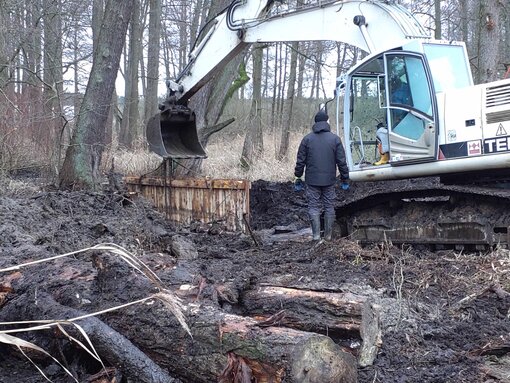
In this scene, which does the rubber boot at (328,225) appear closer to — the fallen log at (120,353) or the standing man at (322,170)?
the standing man at (322,170)

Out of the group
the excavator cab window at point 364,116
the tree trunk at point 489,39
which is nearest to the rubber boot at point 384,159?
the excavator cab window at point 364,116

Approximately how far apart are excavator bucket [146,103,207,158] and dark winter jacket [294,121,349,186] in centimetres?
225

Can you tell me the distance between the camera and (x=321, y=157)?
888cm

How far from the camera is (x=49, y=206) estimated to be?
8805mm

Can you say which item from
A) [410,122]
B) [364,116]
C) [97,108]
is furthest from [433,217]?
[97,108]

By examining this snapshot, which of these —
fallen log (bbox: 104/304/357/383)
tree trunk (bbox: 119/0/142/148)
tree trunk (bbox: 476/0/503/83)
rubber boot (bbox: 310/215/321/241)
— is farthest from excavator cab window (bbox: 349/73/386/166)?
tree trunk (bbox: 119/0/142/148)

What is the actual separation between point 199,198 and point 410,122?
3.87 meters

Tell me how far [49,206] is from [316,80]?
23.6 meters

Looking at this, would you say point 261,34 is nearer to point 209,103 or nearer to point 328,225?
point 328,225

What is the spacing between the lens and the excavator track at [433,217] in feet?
23.9

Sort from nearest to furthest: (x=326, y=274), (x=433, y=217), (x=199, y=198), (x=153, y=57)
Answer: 1. (x=326, y=274)
2. (x=433, y=217)
3. (x=199, y=198)
4. (x=153, y=57)

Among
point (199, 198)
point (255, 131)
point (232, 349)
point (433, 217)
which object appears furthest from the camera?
point (255, 131)

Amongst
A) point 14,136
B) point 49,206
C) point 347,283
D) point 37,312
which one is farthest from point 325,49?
point 37,312

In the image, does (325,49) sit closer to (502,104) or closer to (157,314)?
(502,104)
